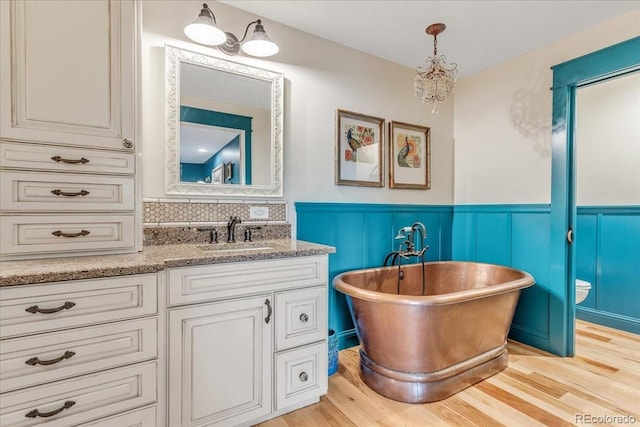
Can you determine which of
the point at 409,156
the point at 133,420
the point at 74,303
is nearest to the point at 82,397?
the point at 133,420

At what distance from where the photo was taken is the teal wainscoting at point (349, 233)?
2422mm

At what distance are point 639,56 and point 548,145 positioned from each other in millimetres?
727

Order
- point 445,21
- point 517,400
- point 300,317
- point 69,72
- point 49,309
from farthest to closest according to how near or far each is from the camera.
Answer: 1. point 445,21
2. point 517,400
3. point 300,317
4. point 69,72
5. point 49,309

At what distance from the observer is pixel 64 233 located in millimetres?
1410

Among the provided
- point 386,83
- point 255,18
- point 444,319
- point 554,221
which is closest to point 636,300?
point 554,221

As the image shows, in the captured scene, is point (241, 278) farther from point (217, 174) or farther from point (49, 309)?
point (217, 174)

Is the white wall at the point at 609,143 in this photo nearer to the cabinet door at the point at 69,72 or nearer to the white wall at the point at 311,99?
the white wall at the point at 311,99

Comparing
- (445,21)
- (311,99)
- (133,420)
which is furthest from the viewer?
(311,99)

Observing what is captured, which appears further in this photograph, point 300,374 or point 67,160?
point 300,374

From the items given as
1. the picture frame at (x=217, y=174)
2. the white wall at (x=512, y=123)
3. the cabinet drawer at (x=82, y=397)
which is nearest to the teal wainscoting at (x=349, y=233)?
the picture frame at (x=217, y=174)

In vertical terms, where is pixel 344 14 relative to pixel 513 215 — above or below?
above

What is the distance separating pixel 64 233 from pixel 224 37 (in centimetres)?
136

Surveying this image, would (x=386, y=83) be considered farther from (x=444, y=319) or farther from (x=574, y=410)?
(x=574, y=410)

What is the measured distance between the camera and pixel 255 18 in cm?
218
